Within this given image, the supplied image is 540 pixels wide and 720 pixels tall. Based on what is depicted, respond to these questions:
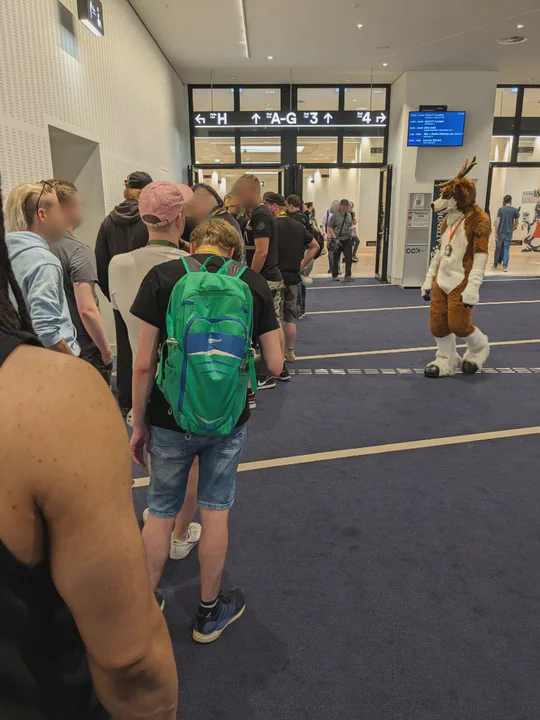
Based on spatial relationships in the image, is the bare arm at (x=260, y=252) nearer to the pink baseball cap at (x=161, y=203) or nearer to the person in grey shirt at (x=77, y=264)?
the person in grey shirt at (x=77, y=264)

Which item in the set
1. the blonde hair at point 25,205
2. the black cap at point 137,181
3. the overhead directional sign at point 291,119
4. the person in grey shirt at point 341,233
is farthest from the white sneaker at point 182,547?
the overhead directional sign at point 291,119

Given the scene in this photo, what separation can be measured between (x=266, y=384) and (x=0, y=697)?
4205 mm

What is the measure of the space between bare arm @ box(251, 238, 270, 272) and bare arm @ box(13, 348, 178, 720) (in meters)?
3.72

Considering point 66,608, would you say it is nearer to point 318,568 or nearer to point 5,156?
point 318,568

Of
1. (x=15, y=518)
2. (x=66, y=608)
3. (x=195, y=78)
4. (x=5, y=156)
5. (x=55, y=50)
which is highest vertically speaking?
(x=195, y=78)

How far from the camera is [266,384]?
4770 millimetres

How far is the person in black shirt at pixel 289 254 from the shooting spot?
5.02 meters

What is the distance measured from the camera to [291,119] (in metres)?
10.4

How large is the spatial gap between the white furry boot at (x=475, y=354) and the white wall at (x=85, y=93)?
3958 millimetres

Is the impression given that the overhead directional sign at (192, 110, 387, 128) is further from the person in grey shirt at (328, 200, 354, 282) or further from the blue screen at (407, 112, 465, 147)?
the person in grey shirt at (328, 200, 354, 282)

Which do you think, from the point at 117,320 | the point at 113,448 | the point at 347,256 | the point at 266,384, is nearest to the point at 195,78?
the point at 347,256

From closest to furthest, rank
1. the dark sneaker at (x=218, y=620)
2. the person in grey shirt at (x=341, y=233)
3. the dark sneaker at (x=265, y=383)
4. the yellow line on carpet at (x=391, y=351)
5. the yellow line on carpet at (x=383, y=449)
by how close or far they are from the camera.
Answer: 1. the dark sneaker at (x=218, y=620)
2. the yellow line on carpet at (x=383, y=449)
3. the dark sneaker at (x=265, y=383)
4. the yellow line on carpet at (x=391, y=351)
5. the person in grey shirt at (x=341, y=233)

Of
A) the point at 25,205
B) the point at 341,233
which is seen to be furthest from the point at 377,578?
the point at 341,233

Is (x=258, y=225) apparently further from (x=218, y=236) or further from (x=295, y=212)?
(x=218, y=236)
